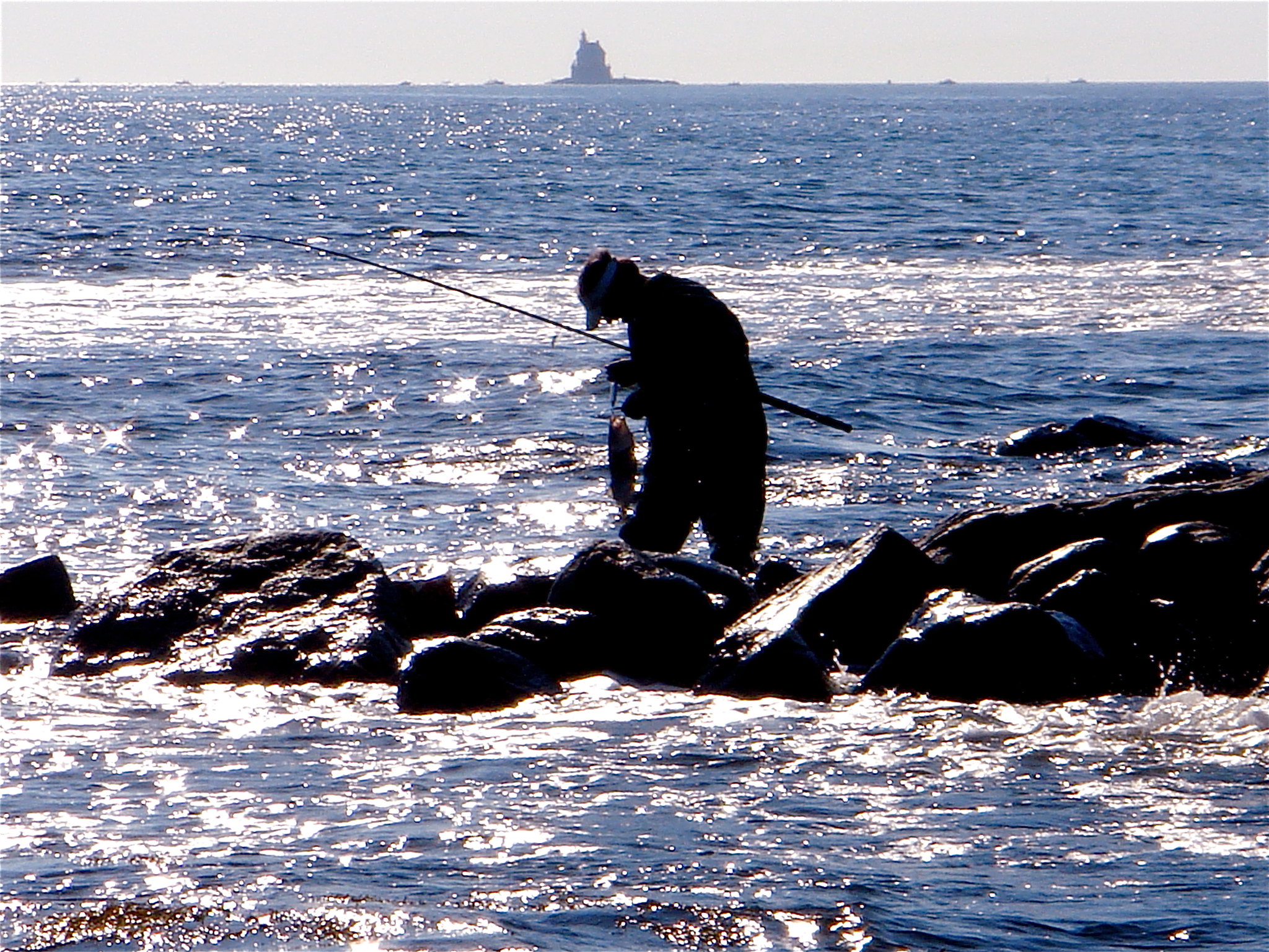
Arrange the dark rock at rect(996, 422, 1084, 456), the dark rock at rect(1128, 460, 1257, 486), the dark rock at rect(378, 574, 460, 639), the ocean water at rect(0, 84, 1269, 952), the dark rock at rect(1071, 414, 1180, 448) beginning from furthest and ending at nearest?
the dark rock at rect(1071, 414, 1180, 448)
the dark rock at rect(996, 422, 1084, 456)
the dark rock at rect(1128, 460, 1257, 486)
the dark rock at rect(378, 574, 460, 639)
the ocean water at rect(0, 84, 1269, 952)

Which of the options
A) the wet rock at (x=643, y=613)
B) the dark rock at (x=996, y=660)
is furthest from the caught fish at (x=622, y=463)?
the dark rock at (x=996, y=660)

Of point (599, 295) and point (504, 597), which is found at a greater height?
point (599, 295)

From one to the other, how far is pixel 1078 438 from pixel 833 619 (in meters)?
6.26

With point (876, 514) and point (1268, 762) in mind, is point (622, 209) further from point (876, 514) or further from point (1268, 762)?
point (1268, 762)

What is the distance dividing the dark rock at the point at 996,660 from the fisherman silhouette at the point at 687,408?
208 centimetres

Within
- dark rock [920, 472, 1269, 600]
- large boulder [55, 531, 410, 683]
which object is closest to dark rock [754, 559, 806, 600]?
dark rock [920, 472, 1269, 600]

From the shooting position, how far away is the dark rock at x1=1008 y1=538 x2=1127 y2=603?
766 cm

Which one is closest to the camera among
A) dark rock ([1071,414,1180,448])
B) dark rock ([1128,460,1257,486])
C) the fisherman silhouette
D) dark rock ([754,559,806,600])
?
dark rock ([754,559,806,600])

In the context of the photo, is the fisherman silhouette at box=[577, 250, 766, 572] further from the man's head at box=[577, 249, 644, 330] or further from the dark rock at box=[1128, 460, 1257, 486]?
the dark rock at box=[1128, 460, 1257, 486]

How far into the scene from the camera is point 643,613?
7562mm

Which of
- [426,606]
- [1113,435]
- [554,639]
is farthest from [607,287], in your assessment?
[1113,435]

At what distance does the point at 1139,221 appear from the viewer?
113 feet

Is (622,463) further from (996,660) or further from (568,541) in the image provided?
(996,660)

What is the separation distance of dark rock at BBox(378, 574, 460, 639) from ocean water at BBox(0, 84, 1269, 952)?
0.89m
